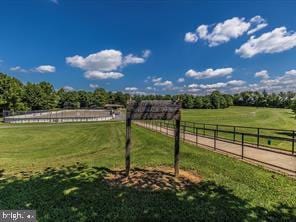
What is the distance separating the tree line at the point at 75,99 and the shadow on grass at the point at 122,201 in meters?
54.5

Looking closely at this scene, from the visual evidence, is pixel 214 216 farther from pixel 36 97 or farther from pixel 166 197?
pixel 36 97

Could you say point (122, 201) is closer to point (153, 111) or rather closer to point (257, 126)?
point (153, 111)

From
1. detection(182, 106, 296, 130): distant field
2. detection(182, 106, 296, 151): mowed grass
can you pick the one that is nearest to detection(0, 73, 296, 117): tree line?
detection(182, 106, 296, 130): distant field

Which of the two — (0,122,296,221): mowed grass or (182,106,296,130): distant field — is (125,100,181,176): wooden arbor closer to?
(0,122,296,221): mowed grass

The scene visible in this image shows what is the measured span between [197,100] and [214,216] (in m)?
131

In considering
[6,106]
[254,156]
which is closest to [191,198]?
[254,156]

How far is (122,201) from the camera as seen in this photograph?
5023mm

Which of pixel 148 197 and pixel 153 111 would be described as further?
pixel 153 111

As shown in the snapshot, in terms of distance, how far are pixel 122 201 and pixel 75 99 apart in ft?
381

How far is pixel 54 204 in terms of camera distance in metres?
4.86

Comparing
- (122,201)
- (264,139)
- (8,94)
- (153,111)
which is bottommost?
(264,139)

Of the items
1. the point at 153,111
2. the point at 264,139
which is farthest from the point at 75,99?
the point at 153,111

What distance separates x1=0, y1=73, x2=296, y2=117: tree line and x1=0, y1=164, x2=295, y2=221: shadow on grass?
54538mm

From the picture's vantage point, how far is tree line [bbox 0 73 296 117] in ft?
188
